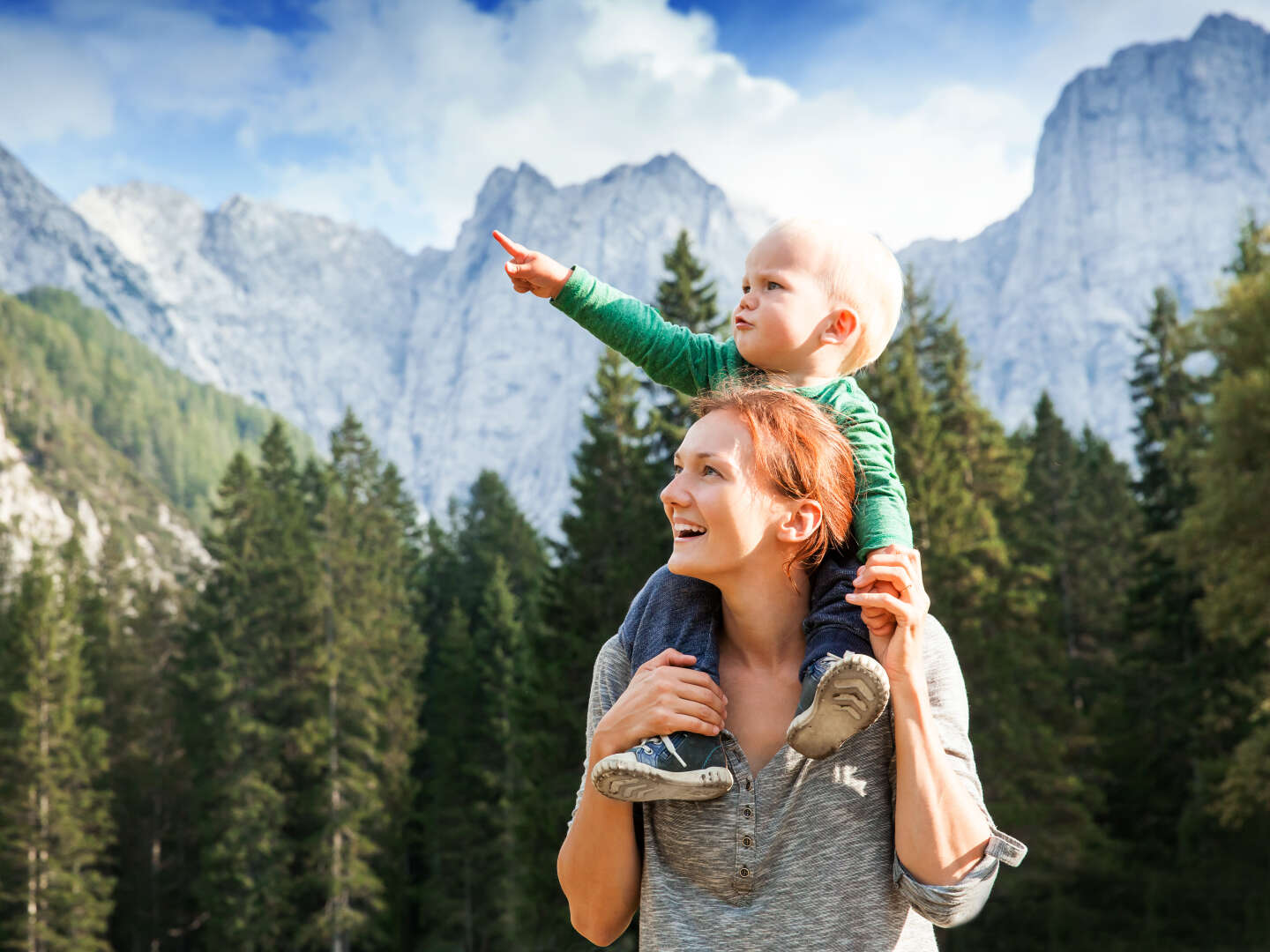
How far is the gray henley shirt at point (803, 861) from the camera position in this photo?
2088 millimetres

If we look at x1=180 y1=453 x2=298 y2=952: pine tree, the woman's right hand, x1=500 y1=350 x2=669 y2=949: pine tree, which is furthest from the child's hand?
x1=180 y1=453 x2=298 y2=952: pine tree

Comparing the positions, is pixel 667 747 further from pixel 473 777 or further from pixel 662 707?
pixel 473 777

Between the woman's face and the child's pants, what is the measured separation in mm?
124

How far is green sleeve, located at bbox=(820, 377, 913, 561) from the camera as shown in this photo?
7.28ft

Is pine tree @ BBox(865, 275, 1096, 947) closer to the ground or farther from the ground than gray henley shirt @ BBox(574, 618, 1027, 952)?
farther from the ground

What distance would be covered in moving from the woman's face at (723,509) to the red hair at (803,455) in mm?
28

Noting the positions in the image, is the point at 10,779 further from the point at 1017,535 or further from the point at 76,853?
the point at 1017,535

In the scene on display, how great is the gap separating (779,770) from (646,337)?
1.16 metres

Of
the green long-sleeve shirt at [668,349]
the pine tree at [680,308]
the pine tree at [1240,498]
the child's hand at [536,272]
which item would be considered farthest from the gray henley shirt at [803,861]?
the pine tree at [680,308]

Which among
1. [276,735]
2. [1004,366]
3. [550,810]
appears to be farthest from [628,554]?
[1004,366]

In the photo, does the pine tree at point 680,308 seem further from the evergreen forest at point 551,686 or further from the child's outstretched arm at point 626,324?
the child's outstretched arm at point 626,324

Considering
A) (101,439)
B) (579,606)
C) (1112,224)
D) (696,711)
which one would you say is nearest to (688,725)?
(696,711)

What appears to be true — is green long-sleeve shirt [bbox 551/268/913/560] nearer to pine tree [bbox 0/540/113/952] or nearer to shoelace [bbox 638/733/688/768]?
shoelace [bbox 638/733/688/768]

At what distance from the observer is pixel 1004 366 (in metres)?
163
